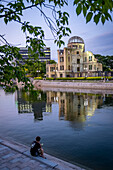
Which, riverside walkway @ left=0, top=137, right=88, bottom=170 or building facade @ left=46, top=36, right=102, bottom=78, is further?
building facade @ left=46, top=36, right=102, bottom=78

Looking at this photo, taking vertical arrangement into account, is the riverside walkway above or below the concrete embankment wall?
below

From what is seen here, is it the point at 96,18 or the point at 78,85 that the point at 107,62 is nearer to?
the point at 78,85

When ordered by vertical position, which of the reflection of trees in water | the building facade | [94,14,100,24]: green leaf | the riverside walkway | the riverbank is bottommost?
the reflection of trees in water

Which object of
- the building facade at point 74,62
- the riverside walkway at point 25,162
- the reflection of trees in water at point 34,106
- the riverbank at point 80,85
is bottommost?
the reflection of trees in water at point 34,106

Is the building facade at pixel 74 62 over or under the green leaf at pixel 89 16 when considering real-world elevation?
over

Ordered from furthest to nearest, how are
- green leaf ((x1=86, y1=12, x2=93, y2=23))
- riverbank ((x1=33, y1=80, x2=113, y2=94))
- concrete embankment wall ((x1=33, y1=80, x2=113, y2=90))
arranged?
concrete embankment wall ((x1=33, y1=80, x2=113, y2=90)), riverbank ((x1=33, y1=80, x2=113, y2=94)), green leaf ((x1=86, y1=12, x2=93, y2=23))

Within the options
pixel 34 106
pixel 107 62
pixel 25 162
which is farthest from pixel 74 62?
pixel 25 162

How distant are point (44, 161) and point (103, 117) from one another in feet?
39.7

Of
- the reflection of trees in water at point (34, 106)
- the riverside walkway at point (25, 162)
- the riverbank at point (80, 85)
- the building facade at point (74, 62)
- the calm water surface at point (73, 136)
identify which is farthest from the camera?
the building facade at point (74, 62)

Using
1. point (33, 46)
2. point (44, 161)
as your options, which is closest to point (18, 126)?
point (44, 161)

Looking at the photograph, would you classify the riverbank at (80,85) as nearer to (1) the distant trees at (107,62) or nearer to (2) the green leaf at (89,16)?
(1) the distant trees at (107,62)

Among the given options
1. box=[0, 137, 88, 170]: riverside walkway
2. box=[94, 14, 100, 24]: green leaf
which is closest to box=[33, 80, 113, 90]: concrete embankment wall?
box=[0, 137, 88, 170]: riverside walkway

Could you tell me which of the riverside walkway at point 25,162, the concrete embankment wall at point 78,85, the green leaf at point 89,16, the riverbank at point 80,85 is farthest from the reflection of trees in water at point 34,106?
the concrete embankment wall at point 78,85

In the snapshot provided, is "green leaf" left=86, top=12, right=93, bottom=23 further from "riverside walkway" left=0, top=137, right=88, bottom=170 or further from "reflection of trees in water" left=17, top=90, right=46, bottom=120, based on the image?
"reflection of trees in water" left=17, top=90, right=46, bottom=120
